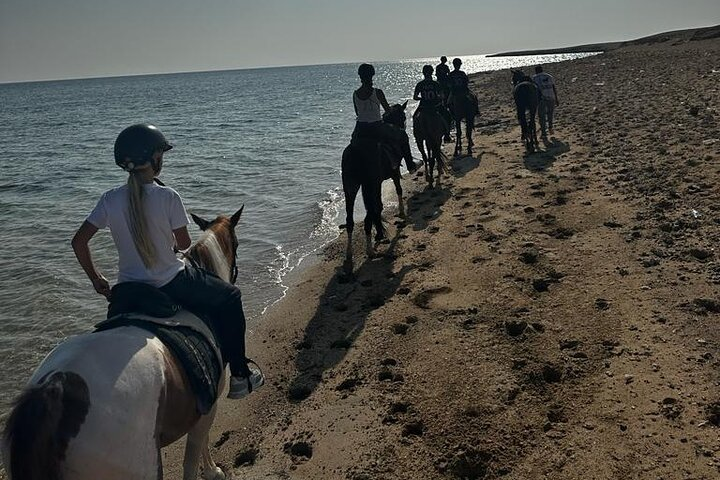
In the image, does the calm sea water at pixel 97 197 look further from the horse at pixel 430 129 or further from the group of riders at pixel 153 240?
the group of riders at pixel 153 240

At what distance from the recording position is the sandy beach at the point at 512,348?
3928 millimetres

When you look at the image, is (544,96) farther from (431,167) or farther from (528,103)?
(431,167)

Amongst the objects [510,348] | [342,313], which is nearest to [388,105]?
[342,313]

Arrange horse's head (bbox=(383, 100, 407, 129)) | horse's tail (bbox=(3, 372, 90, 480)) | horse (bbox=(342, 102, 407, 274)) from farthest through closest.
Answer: horse's head (bbox=(383, 100, 407, 129))
horse (bbox=(342, 102, 407, 274))
horse's tail (bbox=(3, 372, 90, 480))

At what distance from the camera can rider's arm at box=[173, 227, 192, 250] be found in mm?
3468

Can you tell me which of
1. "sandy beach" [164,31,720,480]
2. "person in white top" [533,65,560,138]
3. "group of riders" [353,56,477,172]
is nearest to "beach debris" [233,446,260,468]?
"sandy beach" [164,31,720,480]

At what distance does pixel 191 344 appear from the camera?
3.28 metres

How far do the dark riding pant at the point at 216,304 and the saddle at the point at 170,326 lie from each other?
125 mm

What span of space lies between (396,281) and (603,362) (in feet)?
11.1

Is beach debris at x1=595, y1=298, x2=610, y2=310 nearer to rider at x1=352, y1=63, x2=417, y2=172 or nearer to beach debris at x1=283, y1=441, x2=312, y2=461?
beach debris at x1=283, y1=441, x2=312, y2=461

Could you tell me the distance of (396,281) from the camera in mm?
7586

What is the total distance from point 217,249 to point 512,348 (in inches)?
122

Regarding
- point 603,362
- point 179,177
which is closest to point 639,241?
point 603,362

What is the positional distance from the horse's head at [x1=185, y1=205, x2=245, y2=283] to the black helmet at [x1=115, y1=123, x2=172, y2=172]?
0.98 m
